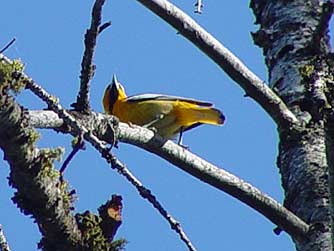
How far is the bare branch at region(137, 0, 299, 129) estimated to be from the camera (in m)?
2.27

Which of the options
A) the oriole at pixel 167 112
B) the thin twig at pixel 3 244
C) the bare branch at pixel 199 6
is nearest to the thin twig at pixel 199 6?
the bare branch at pixel 199 6

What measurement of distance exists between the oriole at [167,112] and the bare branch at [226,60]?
217 centimetres

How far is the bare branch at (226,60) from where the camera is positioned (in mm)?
2270

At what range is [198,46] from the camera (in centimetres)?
237

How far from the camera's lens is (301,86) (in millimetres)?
2736

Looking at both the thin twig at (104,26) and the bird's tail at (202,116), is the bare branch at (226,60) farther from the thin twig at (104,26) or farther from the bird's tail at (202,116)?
the bird's tail at (202,116)

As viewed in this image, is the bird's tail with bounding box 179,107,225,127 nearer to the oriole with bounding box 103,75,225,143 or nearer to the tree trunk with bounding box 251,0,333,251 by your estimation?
the oriole with bounding box 103,75,225,143

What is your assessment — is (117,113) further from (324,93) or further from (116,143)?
(324,93)

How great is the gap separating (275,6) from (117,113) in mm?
2128

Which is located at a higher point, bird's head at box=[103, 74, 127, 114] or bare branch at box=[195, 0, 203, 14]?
bird's head at box=[103, 74, 127, 114]

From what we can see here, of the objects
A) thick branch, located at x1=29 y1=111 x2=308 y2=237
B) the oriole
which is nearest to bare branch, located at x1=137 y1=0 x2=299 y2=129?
thick branch, located at x1=29 y1=111 x2=308 y2=237

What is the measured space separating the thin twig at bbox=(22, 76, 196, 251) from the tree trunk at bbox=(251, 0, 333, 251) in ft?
1.24

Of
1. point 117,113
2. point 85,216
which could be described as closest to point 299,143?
point 85,216

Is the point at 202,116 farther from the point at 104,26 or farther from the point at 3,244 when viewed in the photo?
A: the point at 3,244
